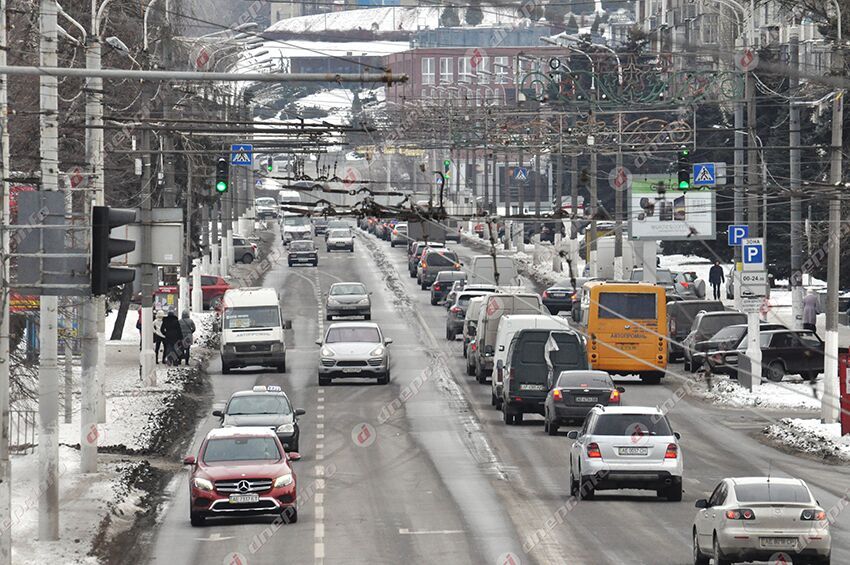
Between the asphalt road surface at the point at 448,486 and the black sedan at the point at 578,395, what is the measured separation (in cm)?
68

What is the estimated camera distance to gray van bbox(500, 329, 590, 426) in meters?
40.2

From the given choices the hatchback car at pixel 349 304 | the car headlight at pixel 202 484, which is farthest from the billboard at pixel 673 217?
the car headlight at pixel 202 484

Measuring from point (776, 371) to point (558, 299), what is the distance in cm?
2438

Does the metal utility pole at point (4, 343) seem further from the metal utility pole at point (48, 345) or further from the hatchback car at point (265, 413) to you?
the hatchback car at point (265, 413)

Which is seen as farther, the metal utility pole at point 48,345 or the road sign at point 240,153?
the road sign at point 240,153

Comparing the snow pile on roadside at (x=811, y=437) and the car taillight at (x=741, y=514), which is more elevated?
the car taillight at (x=741, y=514)

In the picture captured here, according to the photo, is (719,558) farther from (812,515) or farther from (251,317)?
(251,317)

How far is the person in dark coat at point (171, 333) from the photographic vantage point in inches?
2019

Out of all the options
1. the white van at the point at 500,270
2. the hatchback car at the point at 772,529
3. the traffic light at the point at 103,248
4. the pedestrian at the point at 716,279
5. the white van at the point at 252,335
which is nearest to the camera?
the traffic light at the point at 103,248

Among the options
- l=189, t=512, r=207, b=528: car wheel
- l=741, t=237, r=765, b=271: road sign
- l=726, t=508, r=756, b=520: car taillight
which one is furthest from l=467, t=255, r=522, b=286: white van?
l=726, t=508, r=756, b=520: car taillight

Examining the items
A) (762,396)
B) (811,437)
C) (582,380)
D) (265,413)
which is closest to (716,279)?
(762,396)

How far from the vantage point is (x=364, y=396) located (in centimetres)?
4612

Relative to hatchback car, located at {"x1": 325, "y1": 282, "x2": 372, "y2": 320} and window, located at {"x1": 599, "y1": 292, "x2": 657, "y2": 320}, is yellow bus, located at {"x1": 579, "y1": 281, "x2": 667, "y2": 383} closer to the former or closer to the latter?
window, located at {"x1": 599, "y1": 292, "x2": 657, "y2": 320}

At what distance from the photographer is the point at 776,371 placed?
1893 inches
